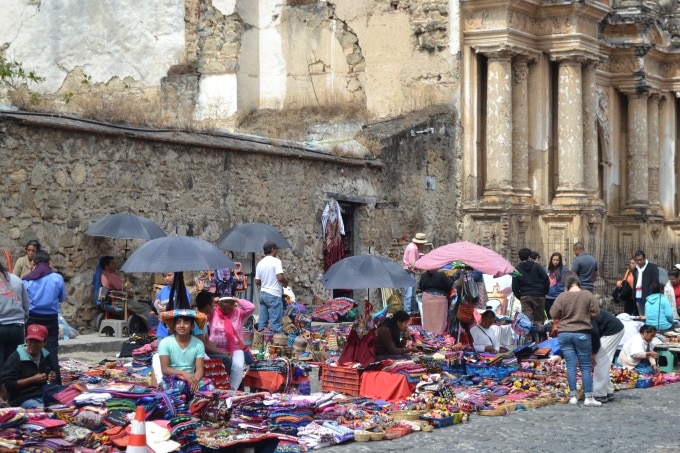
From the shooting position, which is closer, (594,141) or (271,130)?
(271,130)

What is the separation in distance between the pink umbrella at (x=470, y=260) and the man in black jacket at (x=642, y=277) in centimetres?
346

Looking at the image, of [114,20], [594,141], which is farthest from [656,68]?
[114,20]

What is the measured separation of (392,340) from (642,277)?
695 centimetres

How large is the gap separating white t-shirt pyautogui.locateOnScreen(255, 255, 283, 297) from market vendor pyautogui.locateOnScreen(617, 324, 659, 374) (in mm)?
4630

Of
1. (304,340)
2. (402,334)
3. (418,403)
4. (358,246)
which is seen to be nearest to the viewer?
(418,403)

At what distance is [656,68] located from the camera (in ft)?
105

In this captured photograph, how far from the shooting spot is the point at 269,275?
16.0 meters

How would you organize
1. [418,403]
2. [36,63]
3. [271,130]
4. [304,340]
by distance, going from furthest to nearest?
[36,63], [271,130], [304,340], [418,403]

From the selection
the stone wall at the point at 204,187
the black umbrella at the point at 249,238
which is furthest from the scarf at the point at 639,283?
the black umbrella at the point at 249,238

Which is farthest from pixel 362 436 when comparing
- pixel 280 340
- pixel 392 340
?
pixel 280 340

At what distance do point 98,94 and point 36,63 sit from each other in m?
1.78

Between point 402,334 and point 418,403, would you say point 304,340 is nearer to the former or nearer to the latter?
point 402,334

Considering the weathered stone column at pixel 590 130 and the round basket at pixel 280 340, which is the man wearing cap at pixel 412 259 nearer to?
the round basket at pixel 280 340

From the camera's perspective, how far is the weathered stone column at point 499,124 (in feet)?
80.2
